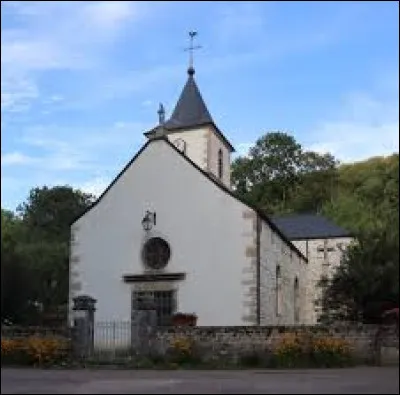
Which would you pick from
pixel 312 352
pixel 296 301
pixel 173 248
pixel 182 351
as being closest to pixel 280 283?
pixel 296 301

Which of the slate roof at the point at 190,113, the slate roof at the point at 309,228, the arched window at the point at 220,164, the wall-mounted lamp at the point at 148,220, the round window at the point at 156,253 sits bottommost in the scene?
the round window at the point at 156,253

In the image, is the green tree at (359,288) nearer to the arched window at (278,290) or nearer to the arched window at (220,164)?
the arched window at (278,290)

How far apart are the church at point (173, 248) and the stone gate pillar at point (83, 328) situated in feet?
16.5

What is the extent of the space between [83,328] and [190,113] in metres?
22.7

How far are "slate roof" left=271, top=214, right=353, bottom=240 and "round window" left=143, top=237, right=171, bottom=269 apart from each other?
21643 mm

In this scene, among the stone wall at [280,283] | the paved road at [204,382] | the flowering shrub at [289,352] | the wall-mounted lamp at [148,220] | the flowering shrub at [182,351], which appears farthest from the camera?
the stone wall at [280,283]

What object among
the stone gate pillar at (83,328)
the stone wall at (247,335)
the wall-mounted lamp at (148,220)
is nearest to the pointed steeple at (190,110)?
the wall-mounted lamp at (148,220)

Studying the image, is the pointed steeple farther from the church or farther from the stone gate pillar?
the stone gate pillar

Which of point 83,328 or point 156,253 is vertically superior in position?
point 156,253

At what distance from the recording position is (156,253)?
29.4 meters

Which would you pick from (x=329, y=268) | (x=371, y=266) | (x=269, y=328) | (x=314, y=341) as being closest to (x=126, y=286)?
(x=269, y=328)

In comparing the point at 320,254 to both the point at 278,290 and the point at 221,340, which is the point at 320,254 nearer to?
the point at 278,290

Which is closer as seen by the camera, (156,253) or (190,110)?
(156,253)

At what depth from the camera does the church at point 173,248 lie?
1105 inches
